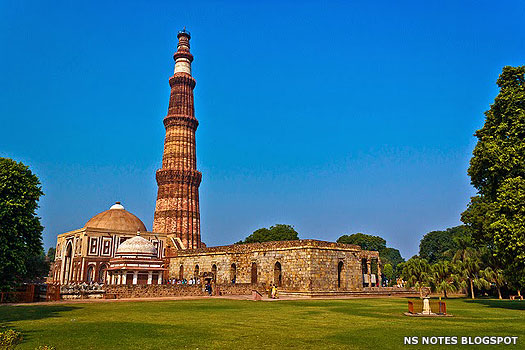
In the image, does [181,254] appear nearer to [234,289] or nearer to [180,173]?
[180,173]

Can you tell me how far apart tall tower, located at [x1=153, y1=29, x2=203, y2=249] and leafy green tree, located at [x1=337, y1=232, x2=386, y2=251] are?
30.7 metres

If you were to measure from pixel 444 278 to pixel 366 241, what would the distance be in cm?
4463

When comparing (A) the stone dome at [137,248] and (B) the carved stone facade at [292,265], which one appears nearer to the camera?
(B) the carved stone facade at [292,265]

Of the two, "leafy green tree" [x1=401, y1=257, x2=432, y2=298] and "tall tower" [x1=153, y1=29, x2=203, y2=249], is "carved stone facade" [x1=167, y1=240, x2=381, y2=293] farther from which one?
"tall tower" [x1=153, y1=29, x2=203, y2=249]

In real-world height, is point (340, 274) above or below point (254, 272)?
below

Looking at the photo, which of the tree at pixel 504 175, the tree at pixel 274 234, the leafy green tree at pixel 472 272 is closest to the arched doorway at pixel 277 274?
the leafy green tree at pixel 472 272

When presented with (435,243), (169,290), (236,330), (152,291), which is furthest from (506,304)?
(435,243)

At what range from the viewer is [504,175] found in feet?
59.9

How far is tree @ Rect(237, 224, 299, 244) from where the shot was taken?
189 feet

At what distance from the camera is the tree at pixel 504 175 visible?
54.1 ft

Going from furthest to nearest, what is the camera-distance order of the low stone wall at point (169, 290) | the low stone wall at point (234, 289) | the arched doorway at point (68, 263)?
→ 1. the arched doorway at point (68, 263)
2. the low stone wall at point (234, 289)
3. the low stone wall at point (169, 290)

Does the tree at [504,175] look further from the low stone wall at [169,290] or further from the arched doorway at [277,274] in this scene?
the low stone wall at [169,290]

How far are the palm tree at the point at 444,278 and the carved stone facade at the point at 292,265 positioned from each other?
711 cm

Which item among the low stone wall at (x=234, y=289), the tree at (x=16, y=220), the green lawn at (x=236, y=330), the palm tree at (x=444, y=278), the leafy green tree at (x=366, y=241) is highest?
the leafy green tree at (x=366, y=241)
